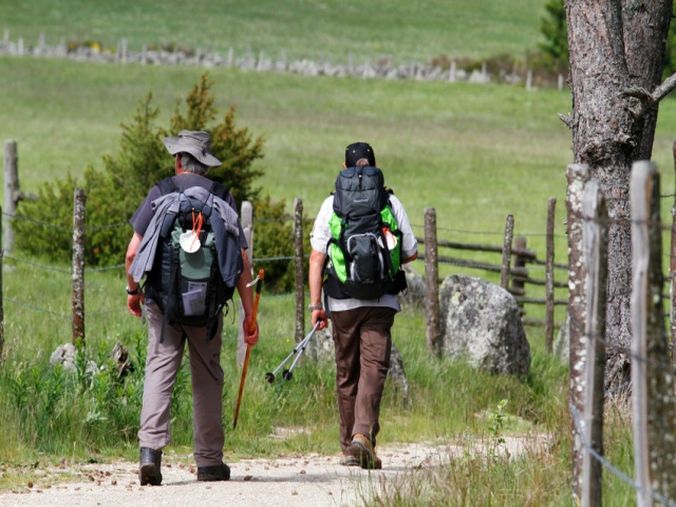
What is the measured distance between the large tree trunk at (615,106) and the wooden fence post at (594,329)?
388 cm

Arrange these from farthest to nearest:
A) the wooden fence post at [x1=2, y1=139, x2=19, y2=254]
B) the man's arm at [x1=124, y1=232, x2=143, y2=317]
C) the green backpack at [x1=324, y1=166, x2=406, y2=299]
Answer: the wooden fence post at [x1=2, y1=139, x2=19, y2=254]
the green backpack at [x1=324, y1=166, x2=406, y2=299]
the man's arm at [x1=124, y1=232, x2=143, y2=317]

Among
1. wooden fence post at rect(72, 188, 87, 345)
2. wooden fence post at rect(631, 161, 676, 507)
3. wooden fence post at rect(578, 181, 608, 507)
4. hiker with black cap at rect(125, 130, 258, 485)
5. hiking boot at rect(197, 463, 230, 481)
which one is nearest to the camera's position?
wooden fence post at rect(631, 161, 676, 507)

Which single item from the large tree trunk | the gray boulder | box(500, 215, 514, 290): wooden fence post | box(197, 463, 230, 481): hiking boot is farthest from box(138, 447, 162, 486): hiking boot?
box(500, 215, 514, 290): wooden fence post

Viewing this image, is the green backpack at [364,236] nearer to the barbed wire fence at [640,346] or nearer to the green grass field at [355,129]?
the barbed wire fence at [640,346]

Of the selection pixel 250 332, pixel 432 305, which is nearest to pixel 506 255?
pixel 432 305

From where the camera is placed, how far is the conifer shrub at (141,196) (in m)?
19.1

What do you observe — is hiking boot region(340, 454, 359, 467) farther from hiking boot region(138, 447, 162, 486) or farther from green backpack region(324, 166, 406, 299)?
hiking boot region(138, 447, 162, 486)

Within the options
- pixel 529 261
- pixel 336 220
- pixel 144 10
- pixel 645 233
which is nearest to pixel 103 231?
pixel 529 261

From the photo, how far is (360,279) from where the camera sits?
8.70 meters

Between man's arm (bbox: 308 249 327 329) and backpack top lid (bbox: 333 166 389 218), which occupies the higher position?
backpack top lid (bbox: 333 166 389 218)

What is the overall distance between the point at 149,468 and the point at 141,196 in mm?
11964

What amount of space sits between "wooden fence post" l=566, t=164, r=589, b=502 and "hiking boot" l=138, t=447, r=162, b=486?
2897 millimetres

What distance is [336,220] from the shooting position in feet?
28.8

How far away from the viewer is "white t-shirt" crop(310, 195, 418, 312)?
8.85 meters
